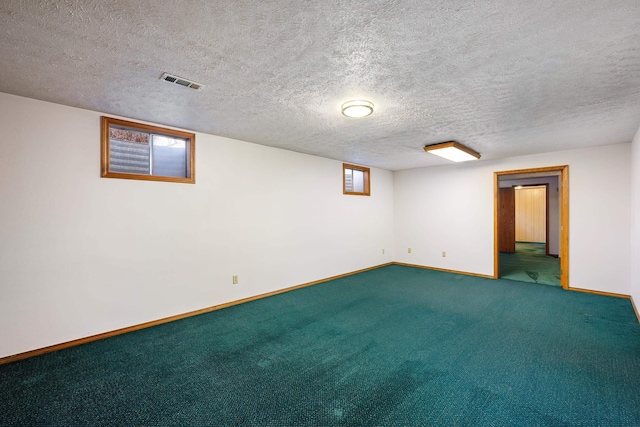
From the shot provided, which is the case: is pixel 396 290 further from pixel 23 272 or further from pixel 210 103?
pixel 23 272

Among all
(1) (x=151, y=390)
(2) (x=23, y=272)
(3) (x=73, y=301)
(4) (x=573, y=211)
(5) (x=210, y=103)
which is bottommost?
(1) (x=151, y=390)

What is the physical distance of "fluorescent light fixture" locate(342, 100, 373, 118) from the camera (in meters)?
2.65

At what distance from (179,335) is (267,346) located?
1.03 metres

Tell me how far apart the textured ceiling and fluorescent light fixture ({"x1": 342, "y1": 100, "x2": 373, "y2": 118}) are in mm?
86

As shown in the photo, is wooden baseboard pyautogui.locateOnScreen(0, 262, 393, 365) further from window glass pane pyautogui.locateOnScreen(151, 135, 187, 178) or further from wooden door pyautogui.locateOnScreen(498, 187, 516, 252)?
wooden door pyautogui.locateOnScreen(498, 187, 516, 252)

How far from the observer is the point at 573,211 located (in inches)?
181

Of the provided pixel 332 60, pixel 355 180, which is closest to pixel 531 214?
pixel 355 180

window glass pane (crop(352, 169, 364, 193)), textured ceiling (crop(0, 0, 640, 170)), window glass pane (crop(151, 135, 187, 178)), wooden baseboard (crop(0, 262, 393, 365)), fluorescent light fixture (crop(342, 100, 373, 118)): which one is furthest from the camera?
window glass pane (crop(352, 169, 364, 193))

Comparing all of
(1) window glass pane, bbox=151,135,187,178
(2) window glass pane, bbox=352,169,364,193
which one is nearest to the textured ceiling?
(1) window glass pane, bbox=151,135,187,178

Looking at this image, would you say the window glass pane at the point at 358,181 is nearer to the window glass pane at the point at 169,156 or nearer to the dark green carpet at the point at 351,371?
the dark green carpet at the point at 351,371

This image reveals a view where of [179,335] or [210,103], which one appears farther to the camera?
[179,335]

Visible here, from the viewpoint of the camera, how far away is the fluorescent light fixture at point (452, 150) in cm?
417

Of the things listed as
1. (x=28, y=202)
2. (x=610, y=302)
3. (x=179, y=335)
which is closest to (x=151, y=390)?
(x=179, y=335)

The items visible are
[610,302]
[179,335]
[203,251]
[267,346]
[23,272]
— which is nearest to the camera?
[23,272]
